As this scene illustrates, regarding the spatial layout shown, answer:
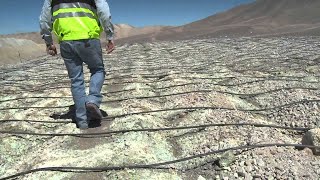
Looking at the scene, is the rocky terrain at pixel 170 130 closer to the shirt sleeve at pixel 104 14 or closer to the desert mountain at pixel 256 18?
Result: the shirt sleeve at pixel 104 14

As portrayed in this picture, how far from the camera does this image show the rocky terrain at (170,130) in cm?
365

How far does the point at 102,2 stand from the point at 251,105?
259 cm

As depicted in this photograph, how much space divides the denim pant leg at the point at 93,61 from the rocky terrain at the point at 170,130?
1.42ft

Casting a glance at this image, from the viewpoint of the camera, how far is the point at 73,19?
4426 millimetres

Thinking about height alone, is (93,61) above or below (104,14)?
below

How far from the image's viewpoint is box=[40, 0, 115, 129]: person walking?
444 cm

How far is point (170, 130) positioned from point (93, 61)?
3.94 ft

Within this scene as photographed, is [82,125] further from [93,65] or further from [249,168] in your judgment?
[249,168]

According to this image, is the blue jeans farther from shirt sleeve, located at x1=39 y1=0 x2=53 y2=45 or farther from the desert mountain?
the desert mountain

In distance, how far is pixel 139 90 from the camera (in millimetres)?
6660

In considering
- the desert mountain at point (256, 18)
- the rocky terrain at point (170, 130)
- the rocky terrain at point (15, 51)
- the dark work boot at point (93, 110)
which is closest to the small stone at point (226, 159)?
the rocky terrain at point (170, 130)

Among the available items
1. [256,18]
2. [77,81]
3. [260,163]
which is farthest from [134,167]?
[256,18]

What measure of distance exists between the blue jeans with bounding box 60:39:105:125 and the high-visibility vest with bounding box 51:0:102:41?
0.28ft

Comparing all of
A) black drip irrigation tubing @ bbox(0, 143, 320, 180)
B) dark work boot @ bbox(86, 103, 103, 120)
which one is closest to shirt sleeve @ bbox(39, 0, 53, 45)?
dark work boot @ bbox(86, 103, 103, 120)
